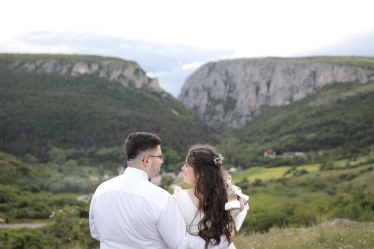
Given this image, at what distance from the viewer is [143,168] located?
3.55 meters

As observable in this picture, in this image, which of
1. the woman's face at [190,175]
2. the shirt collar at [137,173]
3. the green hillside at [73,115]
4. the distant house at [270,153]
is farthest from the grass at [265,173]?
the shirt collar at [137,173]

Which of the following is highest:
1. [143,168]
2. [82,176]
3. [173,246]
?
[143,168]

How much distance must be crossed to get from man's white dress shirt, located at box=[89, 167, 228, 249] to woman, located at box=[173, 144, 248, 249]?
20 cm

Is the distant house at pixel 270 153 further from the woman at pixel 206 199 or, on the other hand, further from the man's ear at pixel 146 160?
the man's ear at pixel 146 160

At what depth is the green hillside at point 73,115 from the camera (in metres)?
123

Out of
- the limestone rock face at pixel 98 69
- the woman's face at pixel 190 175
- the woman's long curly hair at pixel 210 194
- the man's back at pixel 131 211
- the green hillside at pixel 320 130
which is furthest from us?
the limestone rock face at pixel 98 69

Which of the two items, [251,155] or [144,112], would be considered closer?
[251,155]

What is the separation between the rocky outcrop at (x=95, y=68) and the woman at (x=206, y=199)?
175714 millimetres

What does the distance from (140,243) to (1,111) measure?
139 metres

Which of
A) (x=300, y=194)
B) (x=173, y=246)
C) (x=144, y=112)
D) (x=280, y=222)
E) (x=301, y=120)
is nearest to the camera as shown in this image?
(x=173, y=246)

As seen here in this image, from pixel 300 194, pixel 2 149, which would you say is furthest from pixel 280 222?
pixel 2 149

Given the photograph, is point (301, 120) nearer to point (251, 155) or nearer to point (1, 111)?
point (251, 155)

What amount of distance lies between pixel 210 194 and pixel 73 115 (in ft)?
466

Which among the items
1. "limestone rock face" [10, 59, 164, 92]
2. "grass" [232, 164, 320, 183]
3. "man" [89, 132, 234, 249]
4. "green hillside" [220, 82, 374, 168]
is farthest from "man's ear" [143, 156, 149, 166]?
"limestone rock face" [10, 59, 164, 92]
